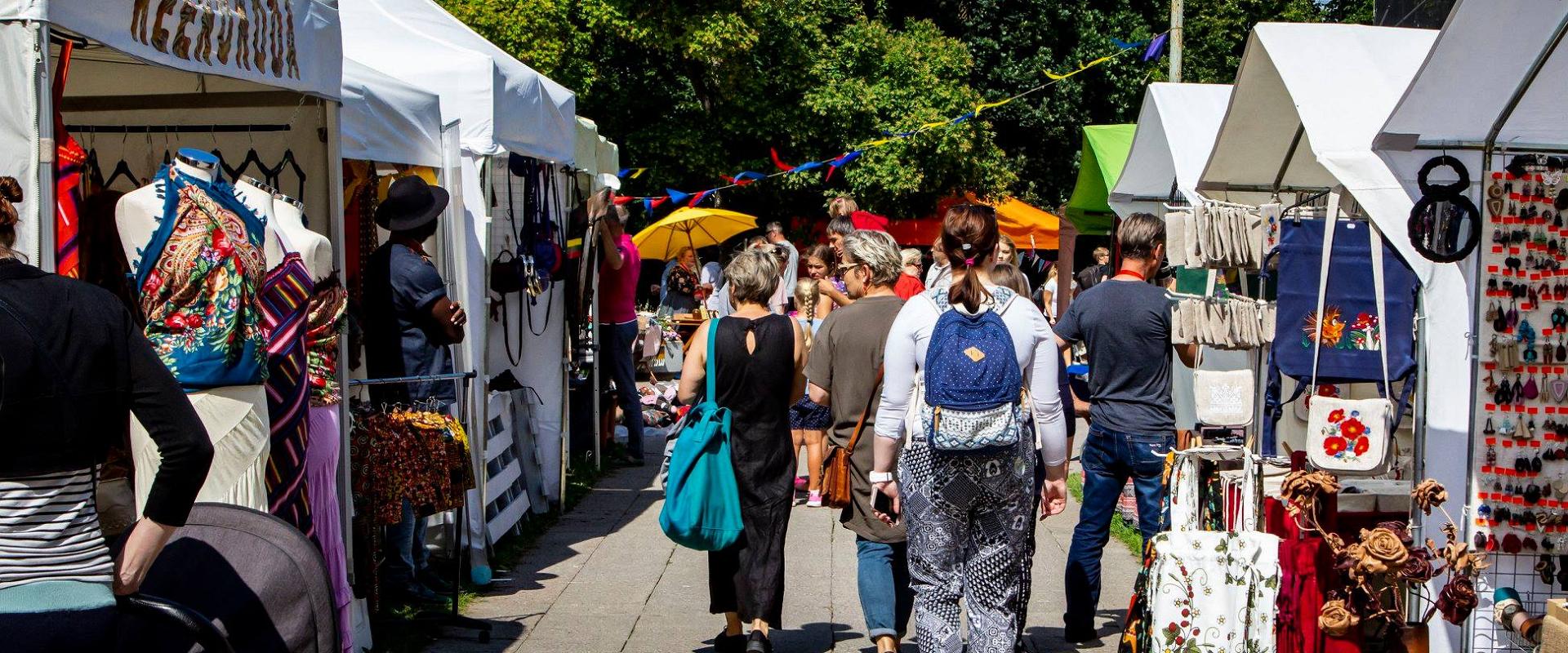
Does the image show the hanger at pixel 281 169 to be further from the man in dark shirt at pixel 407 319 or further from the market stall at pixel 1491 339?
the market stall at pixel 1491 339

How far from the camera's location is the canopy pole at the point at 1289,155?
5645mm

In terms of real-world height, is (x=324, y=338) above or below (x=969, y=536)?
above

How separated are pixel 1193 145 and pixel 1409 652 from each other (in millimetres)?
4464

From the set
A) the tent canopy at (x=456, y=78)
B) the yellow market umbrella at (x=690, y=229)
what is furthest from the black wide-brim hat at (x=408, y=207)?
the yellow market umbrella at (x=690, y=229)

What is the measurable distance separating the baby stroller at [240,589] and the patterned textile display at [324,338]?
1875mm

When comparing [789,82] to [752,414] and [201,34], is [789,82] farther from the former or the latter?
[201,34]

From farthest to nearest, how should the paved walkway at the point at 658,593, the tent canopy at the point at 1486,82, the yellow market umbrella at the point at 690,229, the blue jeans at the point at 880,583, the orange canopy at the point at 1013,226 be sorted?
the orange canopy at the point at 1013,226, the yellow market umbrella at the point at 690,229, the paved walkway at the point at 658,593, the blue jeans at the point at 880,583, the tent canopy at the point at 1486,82

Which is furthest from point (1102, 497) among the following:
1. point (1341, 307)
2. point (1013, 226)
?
point (1013, 226)

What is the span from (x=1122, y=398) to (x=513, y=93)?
12.0 ft

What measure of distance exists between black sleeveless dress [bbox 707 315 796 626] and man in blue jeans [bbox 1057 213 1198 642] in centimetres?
132

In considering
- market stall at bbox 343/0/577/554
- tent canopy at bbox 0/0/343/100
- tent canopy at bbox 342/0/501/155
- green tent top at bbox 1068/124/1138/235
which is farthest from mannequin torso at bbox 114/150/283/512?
green tent top at bbox 1068/124/1138/235

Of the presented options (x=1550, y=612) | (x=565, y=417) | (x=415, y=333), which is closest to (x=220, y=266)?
(x=415, y=333)

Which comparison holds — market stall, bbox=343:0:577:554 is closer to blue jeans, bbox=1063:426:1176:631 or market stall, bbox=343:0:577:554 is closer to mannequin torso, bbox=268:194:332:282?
mannequin torso, bbox=268:194:332:282

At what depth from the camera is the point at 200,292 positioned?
4.16 meters
